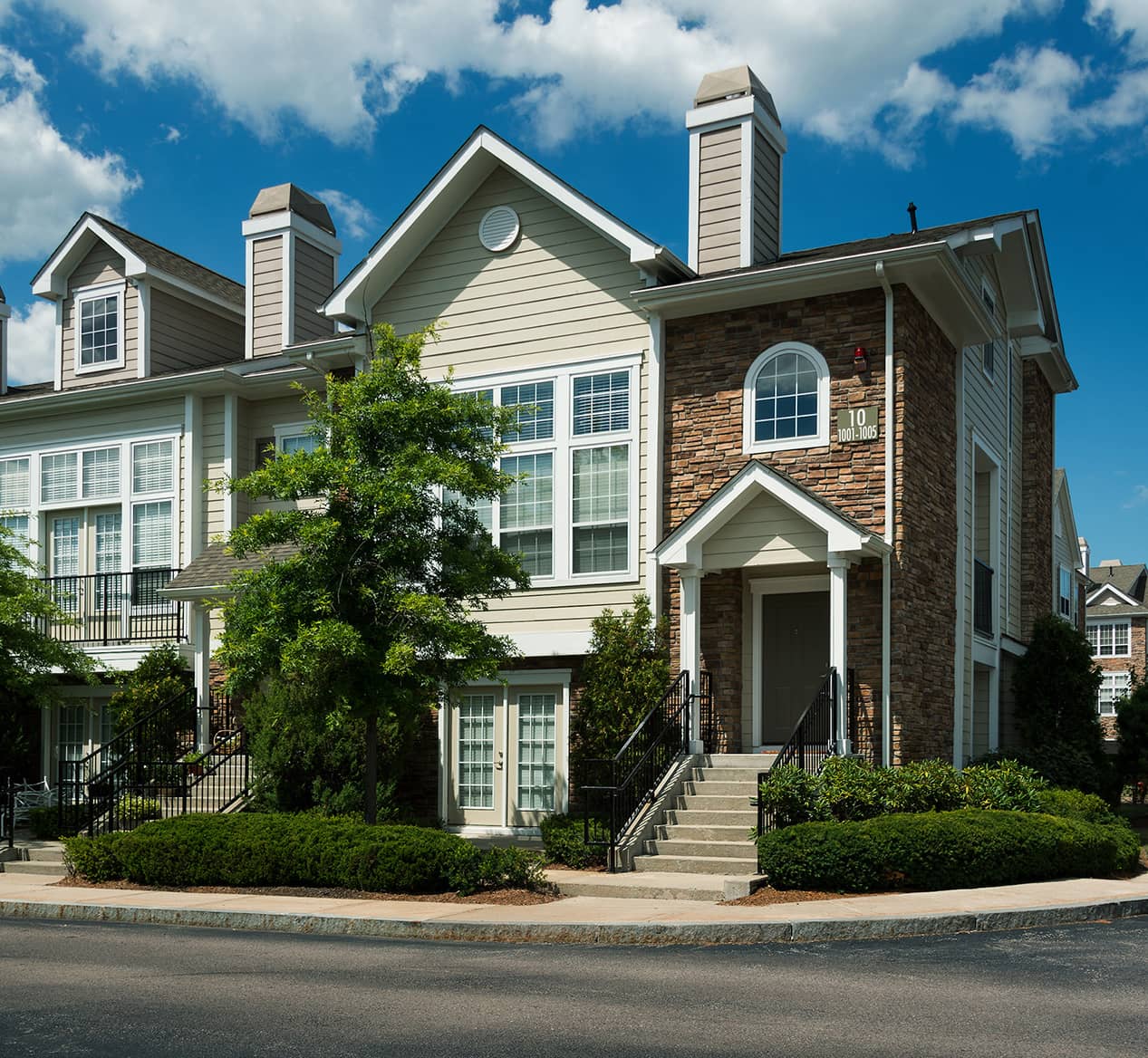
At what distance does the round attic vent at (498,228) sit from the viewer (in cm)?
1927

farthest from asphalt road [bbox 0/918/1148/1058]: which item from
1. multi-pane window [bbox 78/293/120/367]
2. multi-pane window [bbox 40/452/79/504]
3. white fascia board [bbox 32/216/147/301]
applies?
white fascia board [bbox 32/216/147/301]

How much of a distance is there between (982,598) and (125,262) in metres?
15.4

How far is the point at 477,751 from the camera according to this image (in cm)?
1902

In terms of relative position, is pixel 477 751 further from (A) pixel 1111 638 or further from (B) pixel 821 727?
(A) pixel 1111 638

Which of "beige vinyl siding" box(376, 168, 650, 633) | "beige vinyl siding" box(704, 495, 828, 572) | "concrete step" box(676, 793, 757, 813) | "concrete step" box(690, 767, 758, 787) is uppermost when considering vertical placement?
"beige vinyl siding" box(376, 168, 650, 633)

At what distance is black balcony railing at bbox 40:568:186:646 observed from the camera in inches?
854

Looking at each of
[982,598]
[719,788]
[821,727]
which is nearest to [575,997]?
[719,788]

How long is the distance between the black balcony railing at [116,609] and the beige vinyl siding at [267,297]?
14.7 feet

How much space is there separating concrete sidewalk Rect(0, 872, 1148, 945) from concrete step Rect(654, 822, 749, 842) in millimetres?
2074

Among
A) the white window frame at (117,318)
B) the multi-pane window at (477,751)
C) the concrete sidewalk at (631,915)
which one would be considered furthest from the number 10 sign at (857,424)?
the white window frame at (117,318)

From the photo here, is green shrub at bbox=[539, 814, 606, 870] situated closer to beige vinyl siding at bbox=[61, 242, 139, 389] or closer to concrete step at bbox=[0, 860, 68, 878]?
concrete step at bbox=[0, 860, 68, 878]

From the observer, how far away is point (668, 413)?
59.2 feet

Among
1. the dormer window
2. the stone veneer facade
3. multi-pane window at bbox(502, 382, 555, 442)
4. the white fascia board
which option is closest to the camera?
the stone veneer facade

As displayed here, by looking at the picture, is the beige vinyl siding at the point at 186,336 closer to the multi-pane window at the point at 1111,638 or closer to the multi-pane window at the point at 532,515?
the multi-pane window at the point at 532,515
